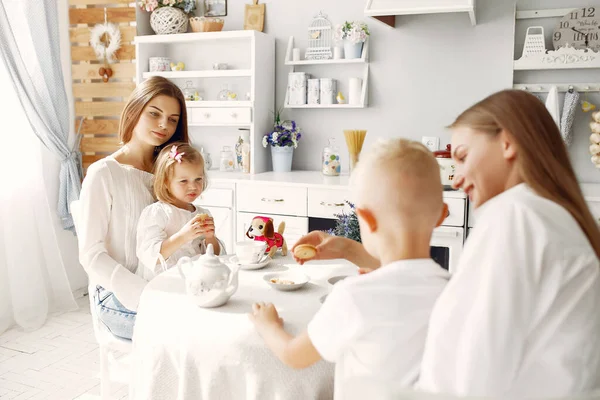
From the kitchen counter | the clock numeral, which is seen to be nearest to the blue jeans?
the kitchen counter

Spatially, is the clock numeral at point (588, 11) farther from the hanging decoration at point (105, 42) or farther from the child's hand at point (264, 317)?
the hanging decoration at point (105, 42)

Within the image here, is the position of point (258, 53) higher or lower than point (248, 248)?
higher

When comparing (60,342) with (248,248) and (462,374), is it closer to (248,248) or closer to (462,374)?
(248,248)

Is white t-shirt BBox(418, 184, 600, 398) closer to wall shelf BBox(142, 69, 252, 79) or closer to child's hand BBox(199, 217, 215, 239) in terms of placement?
child's hand BBox(199, 217, 215, 239)

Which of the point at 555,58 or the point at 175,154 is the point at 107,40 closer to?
the point at 175,154

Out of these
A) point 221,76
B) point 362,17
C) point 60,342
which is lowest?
point 60,342

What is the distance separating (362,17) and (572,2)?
123 cm

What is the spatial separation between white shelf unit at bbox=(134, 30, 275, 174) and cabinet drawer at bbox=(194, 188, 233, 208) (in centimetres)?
31

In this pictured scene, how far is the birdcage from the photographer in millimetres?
3918

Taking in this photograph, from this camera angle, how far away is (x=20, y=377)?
2.92 metres

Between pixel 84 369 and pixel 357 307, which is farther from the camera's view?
pixel 84 369

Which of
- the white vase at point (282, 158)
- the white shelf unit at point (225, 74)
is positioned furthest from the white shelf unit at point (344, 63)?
the white vase at point (282, 158)

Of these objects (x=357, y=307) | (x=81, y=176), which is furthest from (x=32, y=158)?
(x=357, y=307)

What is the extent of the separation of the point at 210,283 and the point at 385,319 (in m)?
0.57
